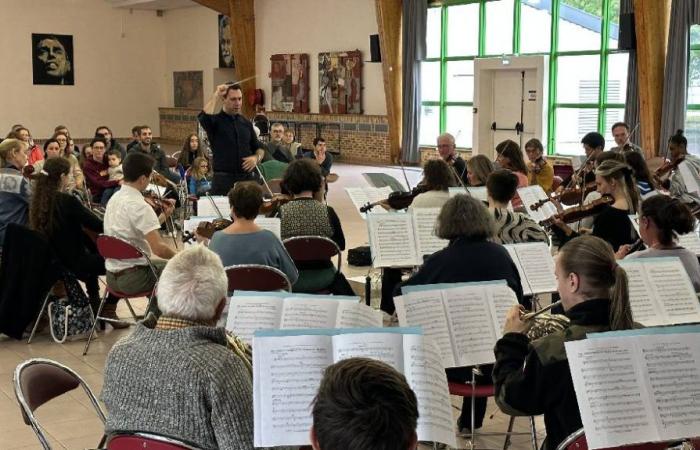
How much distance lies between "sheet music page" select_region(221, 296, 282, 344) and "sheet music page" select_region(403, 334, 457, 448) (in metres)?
0.64

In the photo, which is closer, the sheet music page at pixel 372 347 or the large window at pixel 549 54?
the sheet music page at pixel 372 347

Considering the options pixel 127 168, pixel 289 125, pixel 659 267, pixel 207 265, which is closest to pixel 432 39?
pixel 289 125

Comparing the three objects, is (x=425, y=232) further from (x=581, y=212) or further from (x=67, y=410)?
(x=67, y=410)

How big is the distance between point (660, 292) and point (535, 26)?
12621 mm

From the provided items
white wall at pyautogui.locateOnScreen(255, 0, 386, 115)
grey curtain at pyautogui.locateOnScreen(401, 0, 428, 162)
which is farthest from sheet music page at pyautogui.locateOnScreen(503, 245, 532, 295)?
white wall at pyautogui.locateOnScreen(255, 0, 386, 115)

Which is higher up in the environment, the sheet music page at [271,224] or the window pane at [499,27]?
the window pane at [499,27]

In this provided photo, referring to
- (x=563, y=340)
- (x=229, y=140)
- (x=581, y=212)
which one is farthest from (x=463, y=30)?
(x=563, y=340)

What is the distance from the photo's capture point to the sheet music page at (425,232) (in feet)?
17.2

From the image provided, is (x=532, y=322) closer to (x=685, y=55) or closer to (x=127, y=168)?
(x=127, y=168)

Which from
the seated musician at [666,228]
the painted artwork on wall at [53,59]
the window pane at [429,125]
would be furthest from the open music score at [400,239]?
the painted artwork on wall at [53,59]

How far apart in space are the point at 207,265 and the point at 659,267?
83.0 inches

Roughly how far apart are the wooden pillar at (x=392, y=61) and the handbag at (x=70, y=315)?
41.3 feet

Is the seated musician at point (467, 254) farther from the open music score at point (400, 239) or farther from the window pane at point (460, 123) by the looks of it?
the window pane at point (460, 123)

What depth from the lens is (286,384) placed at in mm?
2432
